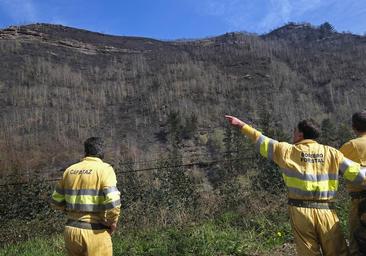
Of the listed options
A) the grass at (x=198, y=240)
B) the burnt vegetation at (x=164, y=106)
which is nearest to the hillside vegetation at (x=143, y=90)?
the burnt vegetation at (x=164, y=106)

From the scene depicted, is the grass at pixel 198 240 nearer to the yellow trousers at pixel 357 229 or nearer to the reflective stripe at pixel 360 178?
the yellow trousers at pixel 357 229

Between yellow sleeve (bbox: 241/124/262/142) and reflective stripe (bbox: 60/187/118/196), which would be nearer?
yellow sleeve (bbox: 241/124/262/142)

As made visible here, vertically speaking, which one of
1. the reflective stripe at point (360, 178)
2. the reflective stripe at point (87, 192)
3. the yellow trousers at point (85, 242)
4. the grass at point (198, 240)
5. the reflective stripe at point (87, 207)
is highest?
the reflective stripe at point (360, 178)

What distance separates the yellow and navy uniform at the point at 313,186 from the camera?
175 inches

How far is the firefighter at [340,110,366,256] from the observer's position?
4543 millimetres

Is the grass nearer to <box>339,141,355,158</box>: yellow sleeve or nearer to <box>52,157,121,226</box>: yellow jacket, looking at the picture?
<box>52,157,121,226</box>: yellow jacket

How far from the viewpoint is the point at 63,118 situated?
34000mm

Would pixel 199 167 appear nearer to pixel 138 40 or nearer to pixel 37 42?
pixel 37 42

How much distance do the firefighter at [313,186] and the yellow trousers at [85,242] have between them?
1.84 metres

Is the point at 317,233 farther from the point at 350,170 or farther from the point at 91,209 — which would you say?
the point at 91,209

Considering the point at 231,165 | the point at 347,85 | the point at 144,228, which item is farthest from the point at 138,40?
the point at 144,228

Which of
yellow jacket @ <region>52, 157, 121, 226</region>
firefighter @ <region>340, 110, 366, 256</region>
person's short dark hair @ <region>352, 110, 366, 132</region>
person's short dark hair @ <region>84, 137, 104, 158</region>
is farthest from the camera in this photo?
person's short dark hair @ <region>84, 137, 104, 158</region>

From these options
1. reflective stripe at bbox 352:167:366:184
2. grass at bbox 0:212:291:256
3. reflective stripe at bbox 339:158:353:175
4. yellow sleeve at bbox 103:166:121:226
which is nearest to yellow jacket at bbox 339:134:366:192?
reflective stripe at bbox 352:167:366:184

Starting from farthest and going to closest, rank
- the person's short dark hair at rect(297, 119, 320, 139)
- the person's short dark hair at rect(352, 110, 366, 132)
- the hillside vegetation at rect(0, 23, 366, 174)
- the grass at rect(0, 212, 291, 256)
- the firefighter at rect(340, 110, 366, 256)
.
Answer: the hillside vegetation at rect(0, 23, 366, 174) < the grass at rect(0, 212, 291, 256) < the person's short dark hair at rect(352, 110, 366, 132) < the person's short dark hair at rect(297, 119, 320, 139) < the firefighter at rect(340, 110, 366, 256)
